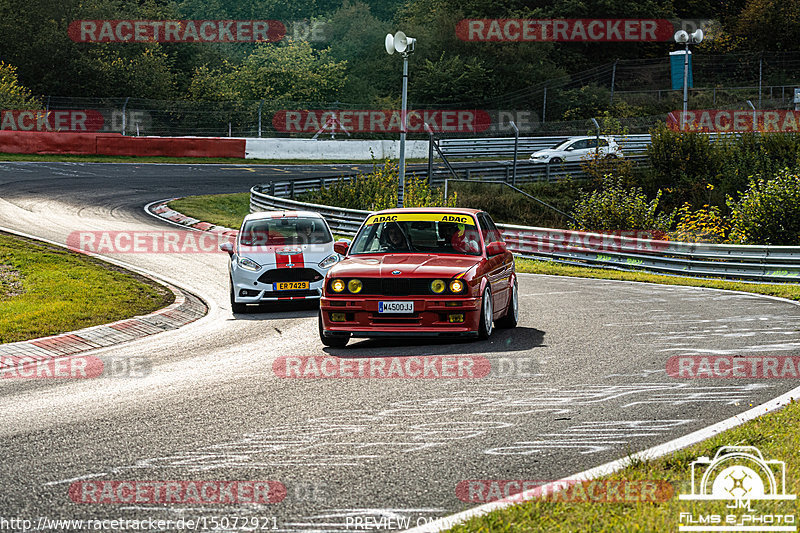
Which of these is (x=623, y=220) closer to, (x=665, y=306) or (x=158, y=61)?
(x=665, y=306)

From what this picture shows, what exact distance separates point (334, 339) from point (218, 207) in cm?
2108

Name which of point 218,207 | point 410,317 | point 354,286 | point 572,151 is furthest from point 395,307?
point 572,151

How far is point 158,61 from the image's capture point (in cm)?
5781

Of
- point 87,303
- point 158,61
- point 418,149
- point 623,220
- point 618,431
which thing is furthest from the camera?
point 158,61

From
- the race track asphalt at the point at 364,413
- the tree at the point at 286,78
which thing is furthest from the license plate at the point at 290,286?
the tree at the point at 286,78

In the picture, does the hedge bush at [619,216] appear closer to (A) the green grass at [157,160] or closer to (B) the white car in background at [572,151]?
(B) the white car in background at [572,151]

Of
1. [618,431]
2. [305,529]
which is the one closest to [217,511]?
[305,529]

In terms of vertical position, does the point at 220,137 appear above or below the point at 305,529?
above

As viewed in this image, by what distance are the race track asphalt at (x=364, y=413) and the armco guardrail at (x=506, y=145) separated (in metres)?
37.5

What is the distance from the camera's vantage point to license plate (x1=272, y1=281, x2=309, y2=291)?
15352 mm

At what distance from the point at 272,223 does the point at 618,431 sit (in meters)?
10.3

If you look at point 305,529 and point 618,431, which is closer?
point 305,529

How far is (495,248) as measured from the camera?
1262 centimetres

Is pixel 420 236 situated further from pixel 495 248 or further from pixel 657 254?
pixel 657 254
